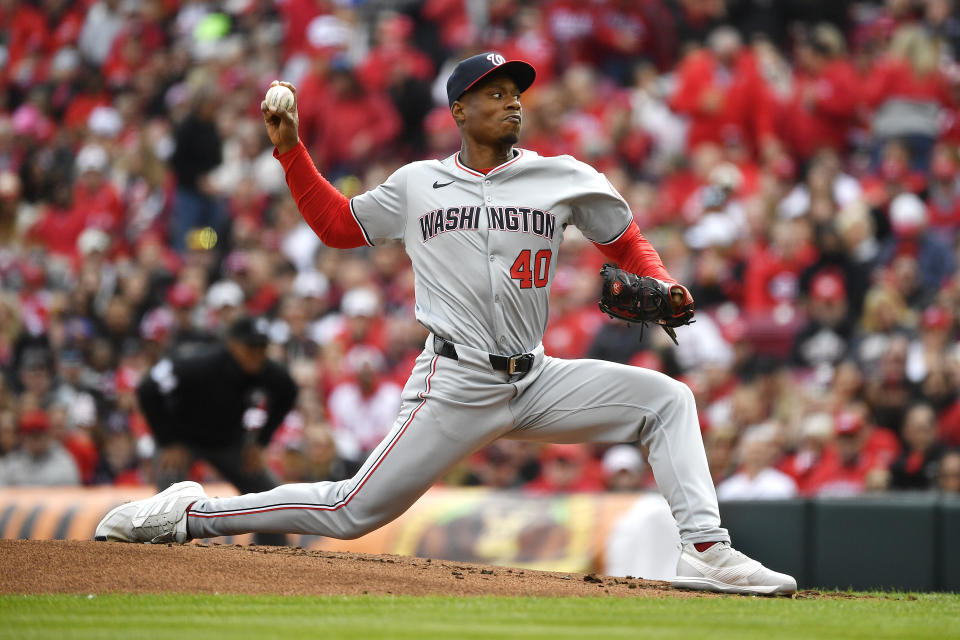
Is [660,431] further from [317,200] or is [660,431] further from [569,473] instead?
[569,473]

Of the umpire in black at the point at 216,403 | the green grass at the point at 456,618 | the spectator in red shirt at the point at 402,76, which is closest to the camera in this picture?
the green grass at the point at 456,618

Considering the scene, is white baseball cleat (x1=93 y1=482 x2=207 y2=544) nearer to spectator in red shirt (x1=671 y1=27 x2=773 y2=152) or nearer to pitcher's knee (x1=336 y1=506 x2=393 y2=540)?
pitcher's knee (x1=336 y1=506 x2=393 y2=540)

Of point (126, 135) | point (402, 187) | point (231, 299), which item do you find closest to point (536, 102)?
point (231, 299)

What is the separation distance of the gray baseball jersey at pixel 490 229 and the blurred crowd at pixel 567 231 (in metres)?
3.61

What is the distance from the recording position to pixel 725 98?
38.0ft

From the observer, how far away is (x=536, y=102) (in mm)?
12617

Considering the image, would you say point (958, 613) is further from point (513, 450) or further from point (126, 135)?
point (126, 135)

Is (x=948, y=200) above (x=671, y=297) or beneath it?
above

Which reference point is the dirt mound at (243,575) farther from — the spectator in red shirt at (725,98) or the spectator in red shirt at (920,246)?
the spectator in red shirt at (725,98)

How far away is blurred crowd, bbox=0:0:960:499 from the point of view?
9211mm

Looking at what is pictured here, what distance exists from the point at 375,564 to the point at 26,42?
48.7 ft

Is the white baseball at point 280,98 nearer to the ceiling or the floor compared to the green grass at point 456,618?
nearer to the ceiling

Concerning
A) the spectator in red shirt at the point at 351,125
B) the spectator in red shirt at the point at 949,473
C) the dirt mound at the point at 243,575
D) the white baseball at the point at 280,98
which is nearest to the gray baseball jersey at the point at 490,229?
the white baseball at the point at 280,98

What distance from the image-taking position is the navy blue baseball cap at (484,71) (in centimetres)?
520
